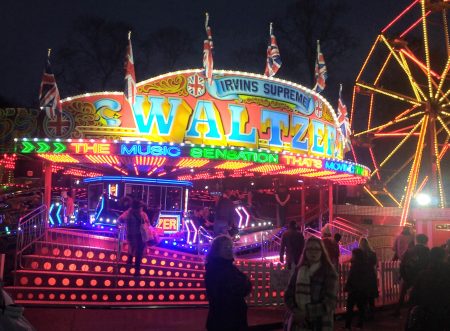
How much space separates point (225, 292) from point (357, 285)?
517 cm

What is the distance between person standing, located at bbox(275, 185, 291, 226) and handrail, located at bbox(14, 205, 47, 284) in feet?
49.7

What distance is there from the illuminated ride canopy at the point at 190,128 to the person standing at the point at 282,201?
9704 millimetres

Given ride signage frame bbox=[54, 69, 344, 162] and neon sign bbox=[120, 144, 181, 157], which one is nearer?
neon sign bbox=[120, 144, 181, 157]

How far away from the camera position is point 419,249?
9102 mm

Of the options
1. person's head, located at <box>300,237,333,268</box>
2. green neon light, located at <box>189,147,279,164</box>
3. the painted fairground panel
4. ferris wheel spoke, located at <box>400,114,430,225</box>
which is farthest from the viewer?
ferris wheel spoke, located at <box>400,114,430,225</box>

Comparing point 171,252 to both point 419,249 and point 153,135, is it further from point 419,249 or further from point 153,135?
point 419,249

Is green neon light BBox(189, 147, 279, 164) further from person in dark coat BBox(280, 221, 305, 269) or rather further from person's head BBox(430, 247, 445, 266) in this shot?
person's head BBox(430, 247, 445, 266)

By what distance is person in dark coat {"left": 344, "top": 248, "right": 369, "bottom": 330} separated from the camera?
396 inches

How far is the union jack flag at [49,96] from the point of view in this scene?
1490cm

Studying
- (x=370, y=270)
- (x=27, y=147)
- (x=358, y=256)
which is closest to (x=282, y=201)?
(x=27, y=147)

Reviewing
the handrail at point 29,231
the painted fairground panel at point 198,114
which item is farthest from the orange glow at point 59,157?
the handrail at point 29,231

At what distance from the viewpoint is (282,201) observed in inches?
1148

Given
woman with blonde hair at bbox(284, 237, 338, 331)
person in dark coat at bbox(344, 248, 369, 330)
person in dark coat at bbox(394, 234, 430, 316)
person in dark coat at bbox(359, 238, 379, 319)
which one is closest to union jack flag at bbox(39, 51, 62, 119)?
person in dark coat at bbox(359, 238, 379, 319)

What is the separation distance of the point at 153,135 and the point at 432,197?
38.5 ft
